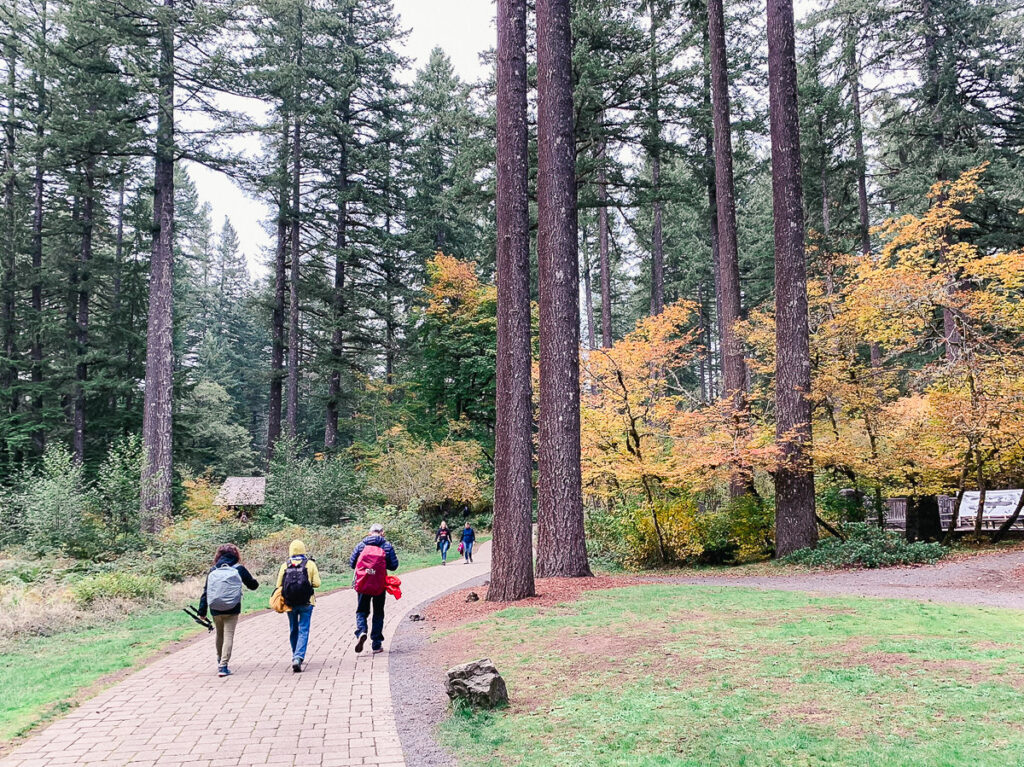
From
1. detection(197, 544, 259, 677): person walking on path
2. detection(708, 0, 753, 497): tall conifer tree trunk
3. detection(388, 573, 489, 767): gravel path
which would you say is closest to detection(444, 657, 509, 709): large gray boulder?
detection(388, 573, 489, 767): gravel path

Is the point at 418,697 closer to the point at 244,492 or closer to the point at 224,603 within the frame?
the point at 224,603

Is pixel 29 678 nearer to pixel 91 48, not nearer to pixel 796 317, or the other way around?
pixel 796 317

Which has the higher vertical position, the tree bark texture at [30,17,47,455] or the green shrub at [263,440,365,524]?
the tree bark texture at [30,17,47,455]

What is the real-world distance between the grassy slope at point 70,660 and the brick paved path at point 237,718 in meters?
0.38

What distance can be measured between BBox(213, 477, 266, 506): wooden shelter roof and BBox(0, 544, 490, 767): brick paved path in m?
26.3

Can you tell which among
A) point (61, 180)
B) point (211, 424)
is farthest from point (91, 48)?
point (211, 424)

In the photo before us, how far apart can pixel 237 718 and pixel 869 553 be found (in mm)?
12462

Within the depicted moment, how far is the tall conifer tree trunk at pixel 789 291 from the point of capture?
14.0 m

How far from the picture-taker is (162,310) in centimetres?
2114

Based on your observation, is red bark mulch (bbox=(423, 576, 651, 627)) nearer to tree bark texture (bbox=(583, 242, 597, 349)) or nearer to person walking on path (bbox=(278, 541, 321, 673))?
person walking on path (bbox=(278, 541, 321, 673))

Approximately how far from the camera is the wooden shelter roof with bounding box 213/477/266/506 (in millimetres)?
→ 33041

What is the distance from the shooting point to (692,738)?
4.23 m

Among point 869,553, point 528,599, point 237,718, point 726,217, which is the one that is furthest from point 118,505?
point 869,553

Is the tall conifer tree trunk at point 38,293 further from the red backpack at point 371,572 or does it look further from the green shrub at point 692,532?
the red backpack at point 371,572
